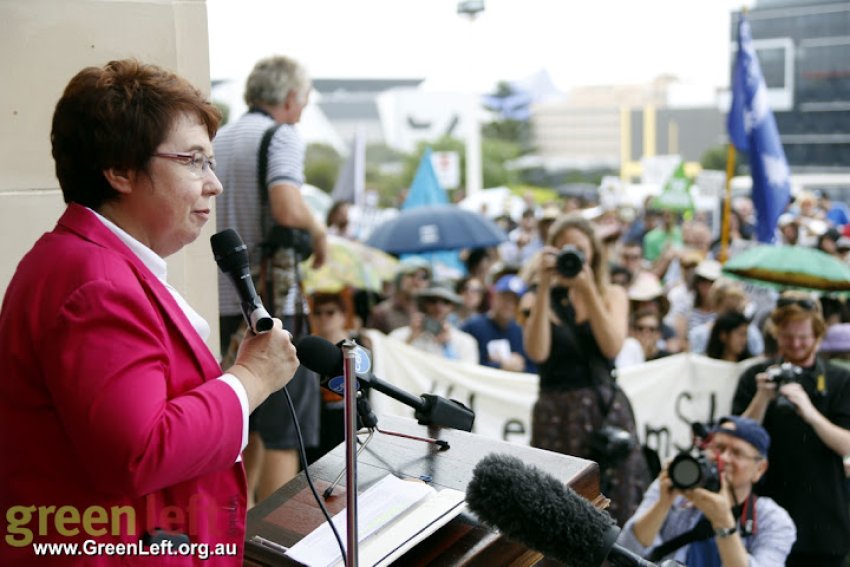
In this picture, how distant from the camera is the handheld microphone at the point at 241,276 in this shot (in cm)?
167

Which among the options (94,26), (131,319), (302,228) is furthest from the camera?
(302,228)

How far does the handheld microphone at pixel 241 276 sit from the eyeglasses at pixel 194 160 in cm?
12

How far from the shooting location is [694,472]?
3541 mm

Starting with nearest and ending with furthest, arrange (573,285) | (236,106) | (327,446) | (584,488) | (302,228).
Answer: (584,488) < (302,228) < (573,285) < (327,446) < (236,106)

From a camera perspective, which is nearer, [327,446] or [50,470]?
[50,470]

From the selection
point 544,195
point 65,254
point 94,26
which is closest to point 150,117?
point 65,254

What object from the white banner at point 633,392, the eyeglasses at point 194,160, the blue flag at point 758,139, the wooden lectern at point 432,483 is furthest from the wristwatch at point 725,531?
the blue flag at point 758,139

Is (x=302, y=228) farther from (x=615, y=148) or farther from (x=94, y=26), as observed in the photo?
(x=615, y=148)

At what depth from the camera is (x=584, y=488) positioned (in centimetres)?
204

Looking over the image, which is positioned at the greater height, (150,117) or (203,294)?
(150,117)

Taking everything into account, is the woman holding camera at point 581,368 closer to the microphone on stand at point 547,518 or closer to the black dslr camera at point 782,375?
the black dslr camera at point 782,375

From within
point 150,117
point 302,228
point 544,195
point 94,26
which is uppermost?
point 94,26

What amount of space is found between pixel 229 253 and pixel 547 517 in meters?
0.70

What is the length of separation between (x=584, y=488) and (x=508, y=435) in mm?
4468
